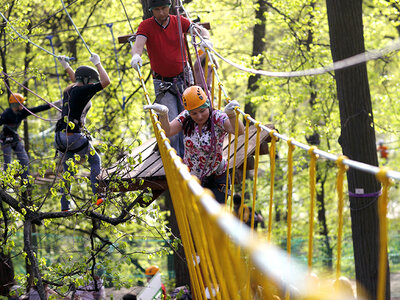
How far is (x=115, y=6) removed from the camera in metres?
11.6

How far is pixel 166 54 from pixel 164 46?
2.8 inches

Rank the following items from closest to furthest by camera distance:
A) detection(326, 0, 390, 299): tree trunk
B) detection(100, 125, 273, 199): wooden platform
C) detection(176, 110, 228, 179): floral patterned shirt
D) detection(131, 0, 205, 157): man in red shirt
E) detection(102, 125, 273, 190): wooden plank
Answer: detection(176, 110, 228, 179): floral patterned shirt → detection(100, 125, 273, 199): wooden platform → detection(102, 125, 273, 190): wooden plank → detection(131, 0, 205, 157): man in red shirt → detection(326, 0, 390, 299): tree trunk

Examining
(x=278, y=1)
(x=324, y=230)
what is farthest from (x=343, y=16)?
(x=324, y=230)

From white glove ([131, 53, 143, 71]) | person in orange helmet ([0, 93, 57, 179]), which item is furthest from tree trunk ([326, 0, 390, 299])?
person in orange helmet ([0, 93, 57, 179])

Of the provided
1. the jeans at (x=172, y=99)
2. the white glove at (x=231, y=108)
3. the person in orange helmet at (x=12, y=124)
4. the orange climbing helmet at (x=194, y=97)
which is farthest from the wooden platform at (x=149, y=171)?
the person in orange helmet at (x=12, y=124)

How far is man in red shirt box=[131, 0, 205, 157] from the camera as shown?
16.1 ft

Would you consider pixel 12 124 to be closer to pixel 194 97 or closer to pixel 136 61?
pixel 136 61

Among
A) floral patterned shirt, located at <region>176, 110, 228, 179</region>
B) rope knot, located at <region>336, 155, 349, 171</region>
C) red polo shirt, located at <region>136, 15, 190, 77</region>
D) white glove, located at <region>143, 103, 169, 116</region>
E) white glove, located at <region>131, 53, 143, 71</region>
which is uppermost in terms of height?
red polo shirt, located at <region>136, 15, 190, 77</region>

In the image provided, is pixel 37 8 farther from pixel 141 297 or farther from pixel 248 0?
pixel 141 297

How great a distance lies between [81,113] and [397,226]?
15.2m

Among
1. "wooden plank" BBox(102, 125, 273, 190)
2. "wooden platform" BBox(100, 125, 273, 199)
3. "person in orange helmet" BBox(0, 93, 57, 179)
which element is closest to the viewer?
"wooden platform" BBox(100, 125, 273, 199)

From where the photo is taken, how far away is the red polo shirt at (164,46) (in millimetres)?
4973

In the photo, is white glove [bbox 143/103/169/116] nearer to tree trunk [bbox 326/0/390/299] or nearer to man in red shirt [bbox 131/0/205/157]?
man in red shirt [bbox 131/0/205/157]

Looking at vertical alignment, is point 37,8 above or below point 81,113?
above
